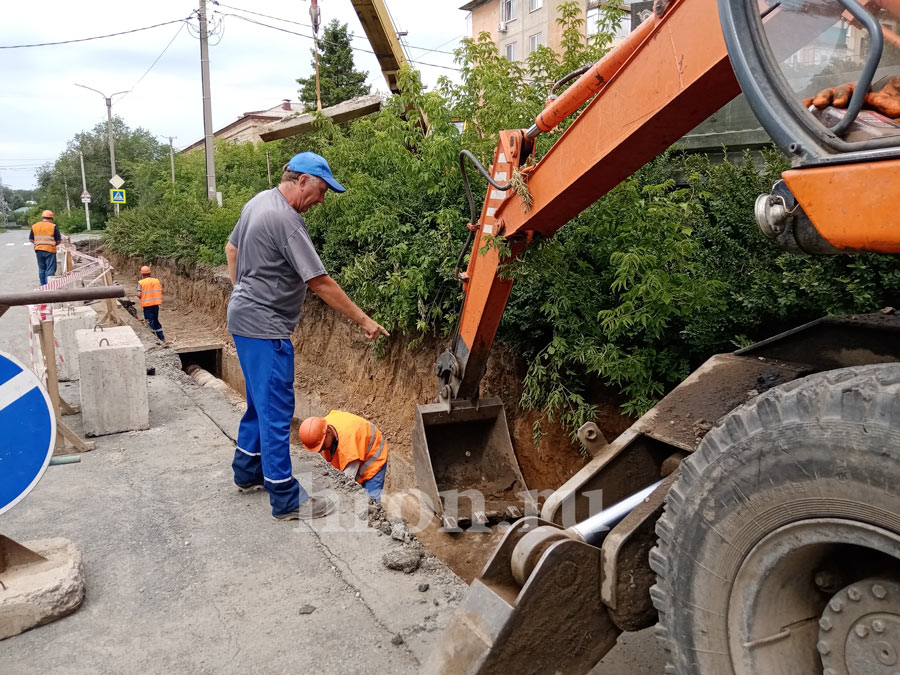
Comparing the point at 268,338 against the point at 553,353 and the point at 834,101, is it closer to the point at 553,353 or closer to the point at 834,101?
the point at 553,353

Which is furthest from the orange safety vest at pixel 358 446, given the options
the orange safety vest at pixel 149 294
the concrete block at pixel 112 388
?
the orange safety vest at pixel 149 294

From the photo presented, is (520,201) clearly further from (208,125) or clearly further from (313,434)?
(208,125)

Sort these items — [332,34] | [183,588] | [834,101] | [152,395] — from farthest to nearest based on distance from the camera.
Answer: [332,34]
[152,395]
[183,588]
[834,101]

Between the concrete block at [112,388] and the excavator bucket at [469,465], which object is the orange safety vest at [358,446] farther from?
the concrete block at [112,388]

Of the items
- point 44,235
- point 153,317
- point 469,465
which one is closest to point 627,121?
point 469,465

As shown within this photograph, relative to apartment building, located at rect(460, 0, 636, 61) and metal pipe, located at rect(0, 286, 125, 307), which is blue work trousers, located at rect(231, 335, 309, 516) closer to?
metal pipe, located at rect(0, 286, 125, 307)

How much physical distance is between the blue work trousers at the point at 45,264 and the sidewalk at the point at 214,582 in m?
15.3

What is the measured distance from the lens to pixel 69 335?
8016 millimetres

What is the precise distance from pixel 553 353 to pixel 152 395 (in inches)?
157

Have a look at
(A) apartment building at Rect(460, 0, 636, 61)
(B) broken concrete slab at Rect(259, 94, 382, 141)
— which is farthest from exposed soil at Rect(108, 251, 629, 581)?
(A) apartment building at Rect(460, 0, 636, 61)

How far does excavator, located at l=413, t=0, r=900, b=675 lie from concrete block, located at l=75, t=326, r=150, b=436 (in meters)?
4.24

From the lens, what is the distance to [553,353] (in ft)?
19.2

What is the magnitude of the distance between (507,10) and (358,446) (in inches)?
1739

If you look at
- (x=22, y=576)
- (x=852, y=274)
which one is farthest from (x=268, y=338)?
(x=852, y=274)
